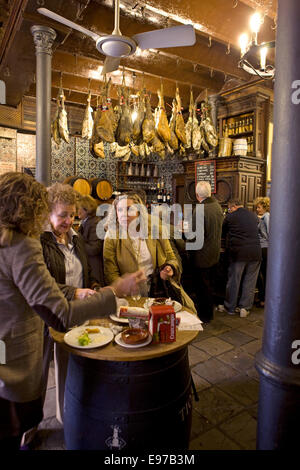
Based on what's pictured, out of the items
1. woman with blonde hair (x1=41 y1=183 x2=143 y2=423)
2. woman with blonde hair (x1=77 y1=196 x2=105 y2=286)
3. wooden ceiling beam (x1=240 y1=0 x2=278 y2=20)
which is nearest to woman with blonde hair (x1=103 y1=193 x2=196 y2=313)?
woman with blonde hair (x1=41 y1=183 x2=143 y2=423)

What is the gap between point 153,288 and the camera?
286 cm

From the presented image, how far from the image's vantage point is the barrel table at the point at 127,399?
5.50 feet

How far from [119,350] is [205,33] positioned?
4.32m

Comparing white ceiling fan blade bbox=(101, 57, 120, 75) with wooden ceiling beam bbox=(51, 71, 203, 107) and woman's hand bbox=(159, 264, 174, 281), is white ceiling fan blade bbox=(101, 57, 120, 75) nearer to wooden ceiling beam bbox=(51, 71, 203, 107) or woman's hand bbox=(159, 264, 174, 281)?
woman's hand bbox=(159, 264, 174, 281)

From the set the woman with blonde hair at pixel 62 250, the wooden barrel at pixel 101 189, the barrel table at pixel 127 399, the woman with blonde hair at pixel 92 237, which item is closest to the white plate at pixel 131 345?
the barrel table at pixel 127 399

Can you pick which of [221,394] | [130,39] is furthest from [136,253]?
[130,39]

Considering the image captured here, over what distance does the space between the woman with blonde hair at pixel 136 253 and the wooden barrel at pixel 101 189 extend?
4.95 meters

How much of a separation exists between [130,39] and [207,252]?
3021 mm

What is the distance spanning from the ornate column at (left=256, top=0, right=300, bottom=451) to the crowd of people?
770 mm

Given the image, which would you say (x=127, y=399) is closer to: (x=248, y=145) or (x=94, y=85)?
(x=94, y=85)

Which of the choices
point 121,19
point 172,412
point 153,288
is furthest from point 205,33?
point 172,412

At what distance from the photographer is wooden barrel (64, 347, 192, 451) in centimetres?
168

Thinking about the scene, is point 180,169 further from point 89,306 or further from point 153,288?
point 89,306

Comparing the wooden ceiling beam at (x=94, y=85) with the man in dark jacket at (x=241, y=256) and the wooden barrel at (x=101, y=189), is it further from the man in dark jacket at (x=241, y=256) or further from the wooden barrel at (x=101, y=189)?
the man in dark jacket at (x=241, y=256)
